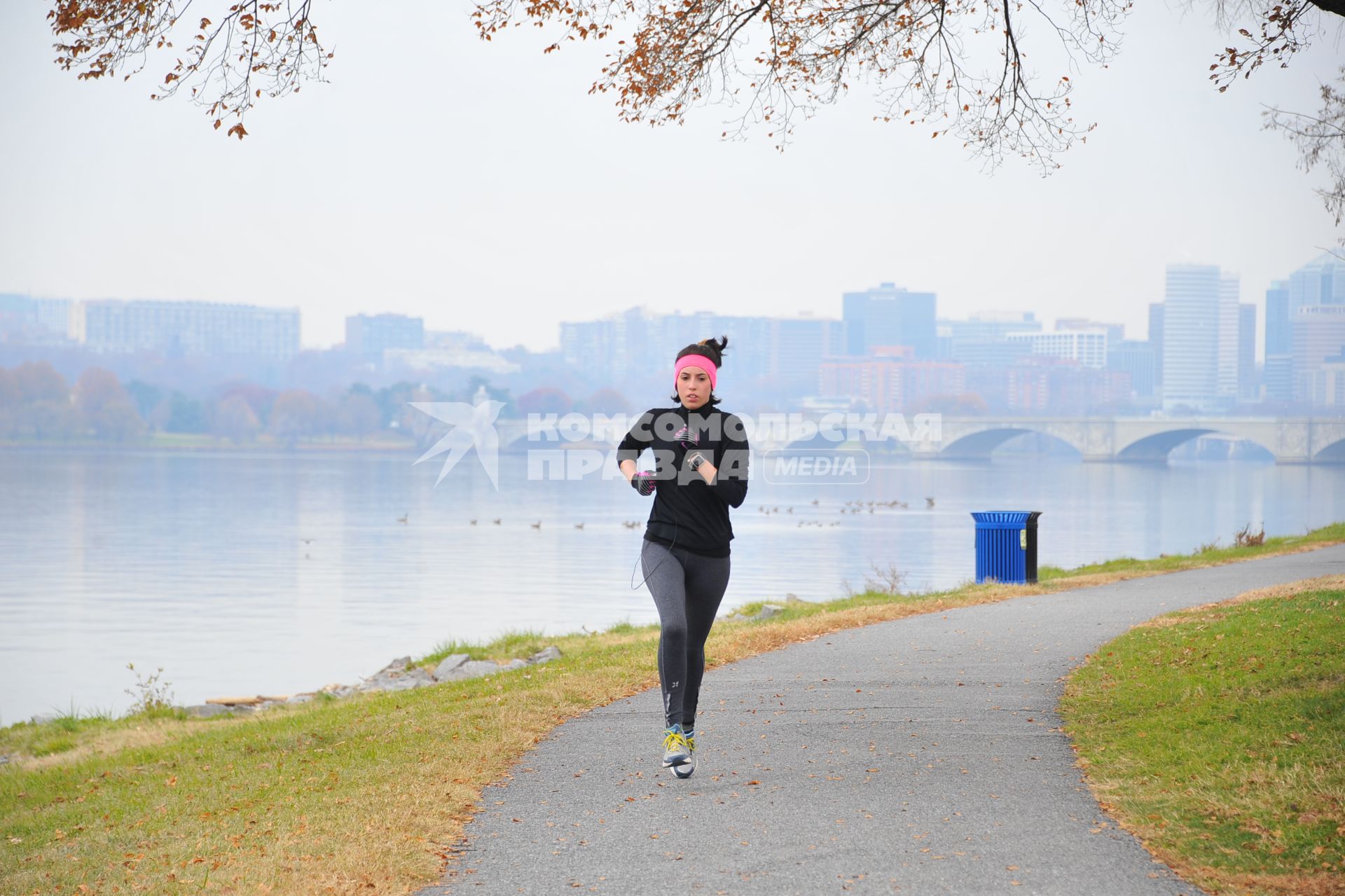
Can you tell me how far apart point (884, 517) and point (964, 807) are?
1972 inches

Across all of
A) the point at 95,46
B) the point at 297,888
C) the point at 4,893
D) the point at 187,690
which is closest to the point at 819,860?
the point at 297,888

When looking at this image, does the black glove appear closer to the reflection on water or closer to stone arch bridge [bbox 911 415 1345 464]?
the reflection on water

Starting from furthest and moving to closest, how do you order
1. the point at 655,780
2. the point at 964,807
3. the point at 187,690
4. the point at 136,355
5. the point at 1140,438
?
the point at 136,355 → the point at 1140,438 → the point at 187,690 → the point at 655,780 → the point at 964,807

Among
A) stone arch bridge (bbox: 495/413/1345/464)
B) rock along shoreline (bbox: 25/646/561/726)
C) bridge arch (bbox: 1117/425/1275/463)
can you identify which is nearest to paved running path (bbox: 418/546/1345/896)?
rock along shoreline (bbox: 25/646/561/726)

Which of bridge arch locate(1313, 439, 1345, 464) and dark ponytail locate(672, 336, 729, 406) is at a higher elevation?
dark ponytail locate(672, 336, 729, 406)

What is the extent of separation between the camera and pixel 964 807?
5.66 metres

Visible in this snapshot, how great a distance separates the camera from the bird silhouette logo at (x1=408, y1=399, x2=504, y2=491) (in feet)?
455

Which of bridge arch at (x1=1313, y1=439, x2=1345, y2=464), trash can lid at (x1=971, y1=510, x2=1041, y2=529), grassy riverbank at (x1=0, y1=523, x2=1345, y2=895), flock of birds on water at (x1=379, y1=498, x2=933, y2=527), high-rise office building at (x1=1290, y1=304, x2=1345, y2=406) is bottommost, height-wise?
flock of birds on water at (x1=379, y1=498, x2=933, y2=527)

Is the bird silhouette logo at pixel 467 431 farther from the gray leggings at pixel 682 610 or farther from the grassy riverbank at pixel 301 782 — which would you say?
the gray leggings at pixel 682 610

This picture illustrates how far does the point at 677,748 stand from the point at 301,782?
2.10m

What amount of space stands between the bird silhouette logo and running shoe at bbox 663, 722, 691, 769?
12373 centimetres

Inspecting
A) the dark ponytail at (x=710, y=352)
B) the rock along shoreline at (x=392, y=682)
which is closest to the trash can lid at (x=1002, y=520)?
the rock along shoreline at (x=392, y=682)

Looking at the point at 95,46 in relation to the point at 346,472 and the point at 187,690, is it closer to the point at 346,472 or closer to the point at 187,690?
the point at 187,690

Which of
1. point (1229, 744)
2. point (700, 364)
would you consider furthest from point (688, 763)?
point (1229, 744)
